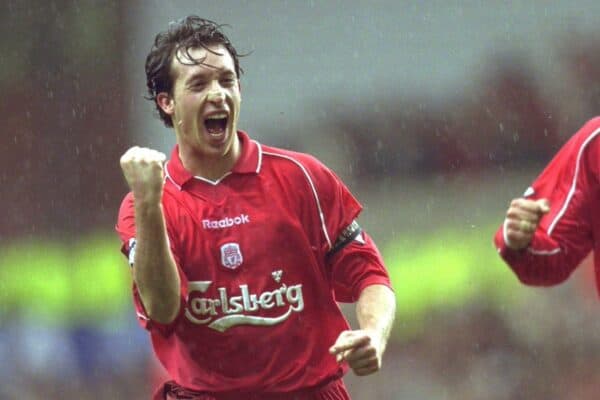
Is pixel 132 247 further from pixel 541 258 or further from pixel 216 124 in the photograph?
pixel 541 258

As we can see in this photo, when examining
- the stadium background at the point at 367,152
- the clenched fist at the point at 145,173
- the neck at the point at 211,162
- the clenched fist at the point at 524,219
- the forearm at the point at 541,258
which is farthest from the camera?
the stadium background at the point at 367,152

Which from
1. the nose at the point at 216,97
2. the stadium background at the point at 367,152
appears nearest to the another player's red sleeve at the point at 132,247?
the nose at the point at 216,97

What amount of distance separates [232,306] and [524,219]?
1.12m

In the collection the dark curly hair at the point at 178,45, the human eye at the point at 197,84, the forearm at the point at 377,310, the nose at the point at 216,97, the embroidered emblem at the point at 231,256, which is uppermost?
the dark curly hair at the point at 178,45

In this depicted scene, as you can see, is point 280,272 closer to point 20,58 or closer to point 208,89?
point 208,89

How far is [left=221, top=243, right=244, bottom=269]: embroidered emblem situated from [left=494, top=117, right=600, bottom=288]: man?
0.95 meters

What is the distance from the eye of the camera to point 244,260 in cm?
468

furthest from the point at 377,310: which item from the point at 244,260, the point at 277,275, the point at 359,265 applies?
the point at 244,260

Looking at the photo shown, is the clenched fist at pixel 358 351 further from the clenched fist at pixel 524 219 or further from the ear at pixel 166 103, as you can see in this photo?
the ear at pixel 166 103

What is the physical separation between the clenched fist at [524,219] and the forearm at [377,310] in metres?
0.68

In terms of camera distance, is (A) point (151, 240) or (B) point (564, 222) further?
(A) point (151, 240)

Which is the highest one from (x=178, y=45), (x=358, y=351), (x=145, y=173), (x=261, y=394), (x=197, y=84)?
(x=178, y=45)

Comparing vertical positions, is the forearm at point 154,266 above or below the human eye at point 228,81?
below

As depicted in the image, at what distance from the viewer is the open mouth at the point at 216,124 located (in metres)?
4.73
